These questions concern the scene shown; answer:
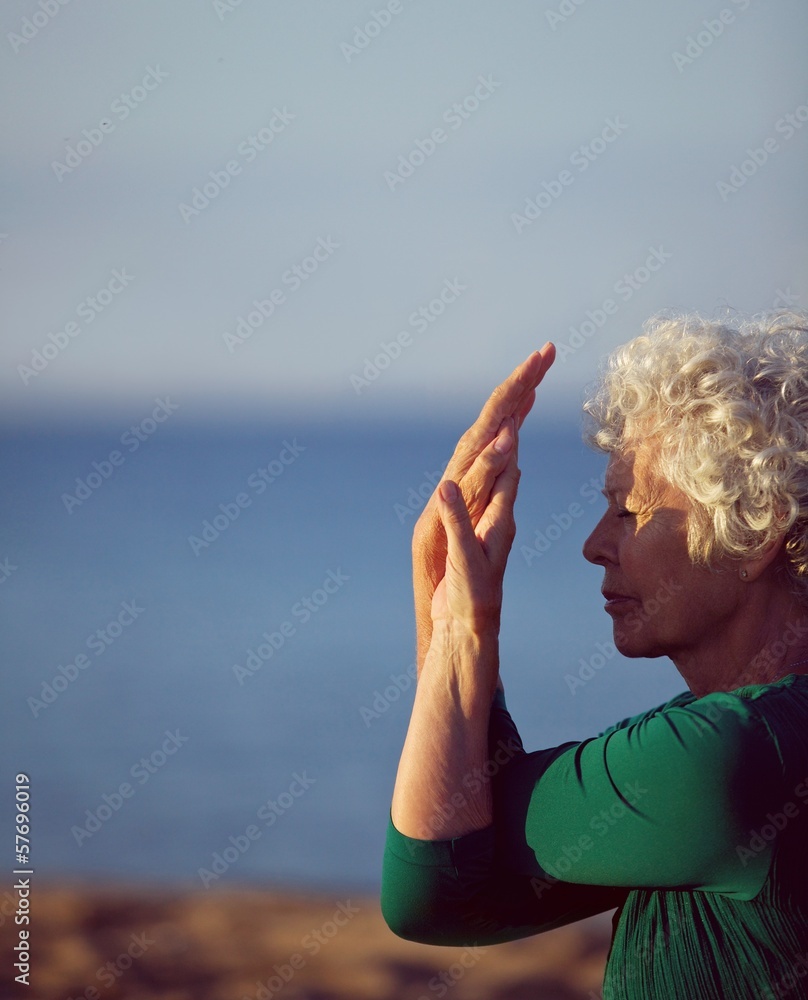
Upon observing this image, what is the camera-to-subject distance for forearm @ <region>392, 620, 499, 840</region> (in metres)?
1.26

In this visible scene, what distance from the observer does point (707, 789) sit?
3.70 ft

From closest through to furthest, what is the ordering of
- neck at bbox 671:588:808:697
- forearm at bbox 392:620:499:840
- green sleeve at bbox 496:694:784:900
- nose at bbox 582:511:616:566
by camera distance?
green sleeve at bbox 496:694:784:900 → forearm at bbox 392:620:499:840 → neck at bbox 671:588:808:697 → nose at bbox 582:511:616:566

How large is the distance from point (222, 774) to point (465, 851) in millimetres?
4490

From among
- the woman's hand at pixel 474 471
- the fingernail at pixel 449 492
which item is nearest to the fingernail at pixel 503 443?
the woman's hand at pixel 474 471

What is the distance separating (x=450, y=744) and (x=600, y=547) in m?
0.37

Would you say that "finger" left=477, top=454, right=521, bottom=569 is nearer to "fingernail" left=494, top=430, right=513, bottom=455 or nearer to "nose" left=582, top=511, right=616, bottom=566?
"fingernail" left=494, top=430, right=513, bottom=455

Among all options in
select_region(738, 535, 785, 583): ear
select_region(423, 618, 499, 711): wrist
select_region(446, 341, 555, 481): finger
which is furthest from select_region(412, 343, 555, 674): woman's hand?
select_region(738, 535, 785, 583): ear

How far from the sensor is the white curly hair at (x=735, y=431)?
1343 mm

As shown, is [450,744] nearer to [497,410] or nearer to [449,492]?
[449,492]

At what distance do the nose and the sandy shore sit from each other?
2.48 meters

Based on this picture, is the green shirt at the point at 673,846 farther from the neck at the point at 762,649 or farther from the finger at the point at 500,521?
the finger at the point at 500,521

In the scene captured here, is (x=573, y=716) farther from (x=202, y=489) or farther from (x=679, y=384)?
(x=202, y=489)

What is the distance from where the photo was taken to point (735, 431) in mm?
1350

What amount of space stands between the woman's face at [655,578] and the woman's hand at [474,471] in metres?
0.18
